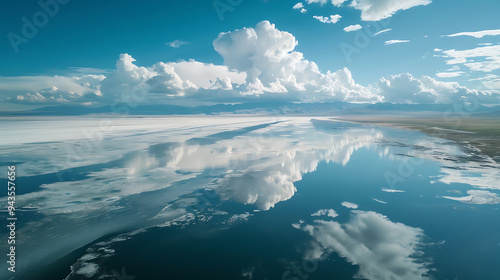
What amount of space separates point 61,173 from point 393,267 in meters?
24.0

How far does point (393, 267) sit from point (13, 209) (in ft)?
59.2

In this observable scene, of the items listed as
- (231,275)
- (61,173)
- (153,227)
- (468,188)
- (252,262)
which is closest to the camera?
(231,275)

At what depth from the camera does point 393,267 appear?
850 cm

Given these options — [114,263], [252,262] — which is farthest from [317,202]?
[114,263]

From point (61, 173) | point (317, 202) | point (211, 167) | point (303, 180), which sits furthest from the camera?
point (211, 167)

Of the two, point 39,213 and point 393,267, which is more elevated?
point 39,213

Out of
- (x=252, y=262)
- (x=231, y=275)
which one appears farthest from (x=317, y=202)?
(x=231, y=275)

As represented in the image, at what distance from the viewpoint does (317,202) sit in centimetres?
1429

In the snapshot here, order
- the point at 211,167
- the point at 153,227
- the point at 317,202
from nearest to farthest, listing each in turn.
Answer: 1. the point at 153,227
2. the point at 317,202
3. the point at 211,167

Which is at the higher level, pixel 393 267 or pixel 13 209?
pixel 13 209

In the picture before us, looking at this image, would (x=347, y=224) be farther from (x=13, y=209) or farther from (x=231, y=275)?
(x=13, y=209)

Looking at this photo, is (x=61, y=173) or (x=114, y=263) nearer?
(x=114, y=263)

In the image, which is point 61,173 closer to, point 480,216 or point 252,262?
point 252,262

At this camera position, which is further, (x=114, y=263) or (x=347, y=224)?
(x=347, y=224)
